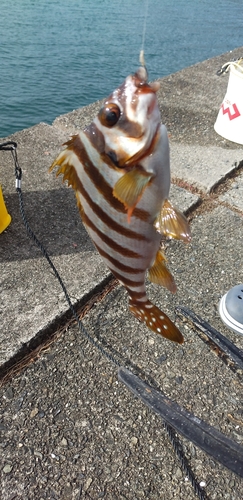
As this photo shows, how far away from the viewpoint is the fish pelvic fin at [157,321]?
149cm

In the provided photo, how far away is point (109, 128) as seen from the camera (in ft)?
3.74

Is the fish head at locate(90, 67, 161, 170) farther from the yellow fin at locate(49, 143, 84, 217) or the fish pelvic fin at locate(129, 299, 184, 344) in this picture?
the fish pelvic fin at locate(129, 299, 184, 344)

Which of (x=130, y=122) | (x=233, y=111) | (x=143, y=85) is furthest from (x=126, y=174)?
(x=233, y=111)

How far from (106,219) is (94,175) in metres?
0.14

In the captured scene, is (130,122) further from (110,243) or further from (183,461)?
(183,461)

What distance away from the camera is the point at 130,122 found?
3.68 feet

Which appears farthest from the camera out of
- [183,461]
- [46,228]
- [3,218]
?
[46,228]

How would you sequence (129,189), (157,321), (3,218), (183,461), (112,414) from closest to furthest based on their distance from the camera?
(129,189), (157,321), (183,461), (112,414), (3,218)

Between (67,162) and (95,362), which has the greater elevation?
(67,162)

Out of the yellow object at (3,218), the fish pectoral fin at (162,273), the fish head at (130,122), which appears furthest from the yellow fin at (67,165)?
the yellow object at (3,218)

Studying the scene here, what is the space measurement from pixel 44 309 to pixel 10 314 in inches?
9.3

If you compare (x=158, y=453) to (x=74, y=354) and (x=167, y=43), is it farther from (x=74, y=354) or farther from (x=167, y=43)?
(x=167, y=43)

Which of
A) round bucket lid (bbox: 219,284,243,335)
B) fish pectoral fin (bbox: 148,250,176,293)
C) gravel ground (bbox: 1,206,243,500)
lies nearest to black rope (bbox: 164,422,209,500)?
gravel ground (bbox: 1,206,243,500)

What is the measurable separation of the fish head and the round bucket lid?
6.75 ft
